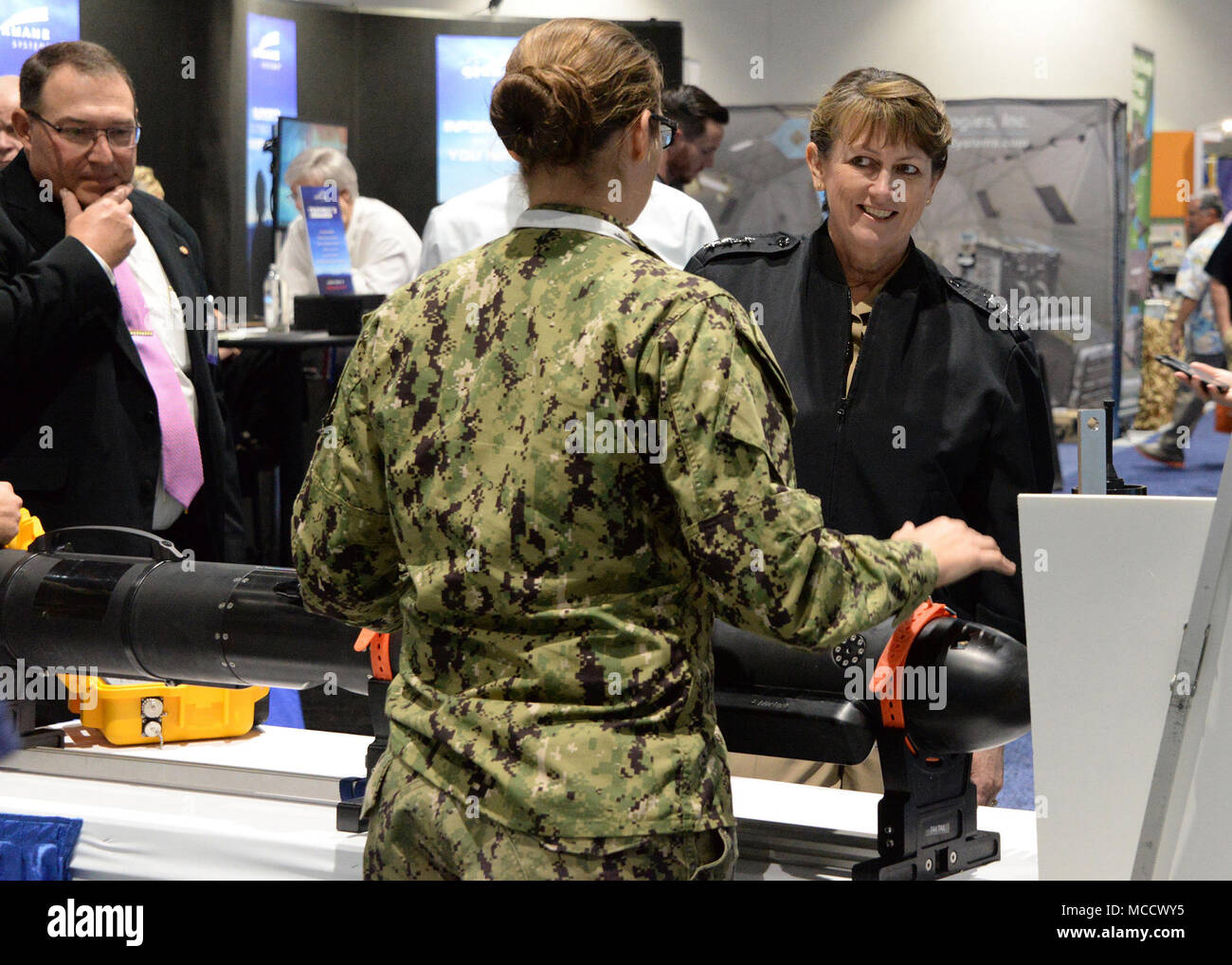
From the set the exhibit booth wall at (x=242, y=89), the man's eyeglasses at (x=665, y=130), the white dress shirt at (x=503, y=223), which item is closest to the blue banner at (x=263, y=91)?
the exhibit booth wall at (x=242, y=89)

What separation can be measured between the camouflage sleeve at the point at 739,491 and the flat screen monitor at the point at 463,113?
7299mm

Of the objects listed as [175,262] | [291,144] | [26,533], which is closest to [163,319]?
[175,262]

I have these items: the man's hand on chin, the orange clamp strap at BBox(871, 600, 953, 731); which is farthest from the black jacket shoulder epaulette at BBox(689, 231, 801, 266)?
the man's hand on chin

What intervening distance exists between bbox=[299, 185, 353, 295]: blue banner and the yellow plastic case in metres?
3.66

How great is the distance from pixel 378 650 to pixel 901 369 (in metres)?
0.85

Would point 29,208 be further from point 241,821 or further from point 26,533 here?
point 241,821

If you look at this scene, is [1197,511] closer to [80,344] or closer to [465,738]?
[465,738]

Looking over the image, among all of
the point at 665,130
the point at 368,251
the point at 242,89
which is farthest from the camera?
the point at 242,89

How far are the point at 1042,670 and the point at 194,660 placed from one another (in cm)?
123

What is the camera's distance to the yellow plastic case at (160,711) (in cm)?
231

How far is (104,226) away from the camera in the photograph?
2668mm

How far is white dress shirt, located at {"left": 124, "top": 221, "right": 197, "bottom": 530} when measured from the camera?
2895mm

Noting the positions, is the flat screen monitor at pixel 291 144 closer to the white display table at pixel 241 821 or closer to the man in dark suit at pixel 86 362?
the man in dark suit at pixel 86 362

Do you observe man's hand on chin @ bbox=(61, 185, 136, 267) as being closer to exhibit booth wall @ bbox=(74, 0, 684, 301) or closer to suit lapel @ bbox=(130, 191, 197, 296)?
suit lapel @ bbox=(130, 191, 197, 296)
